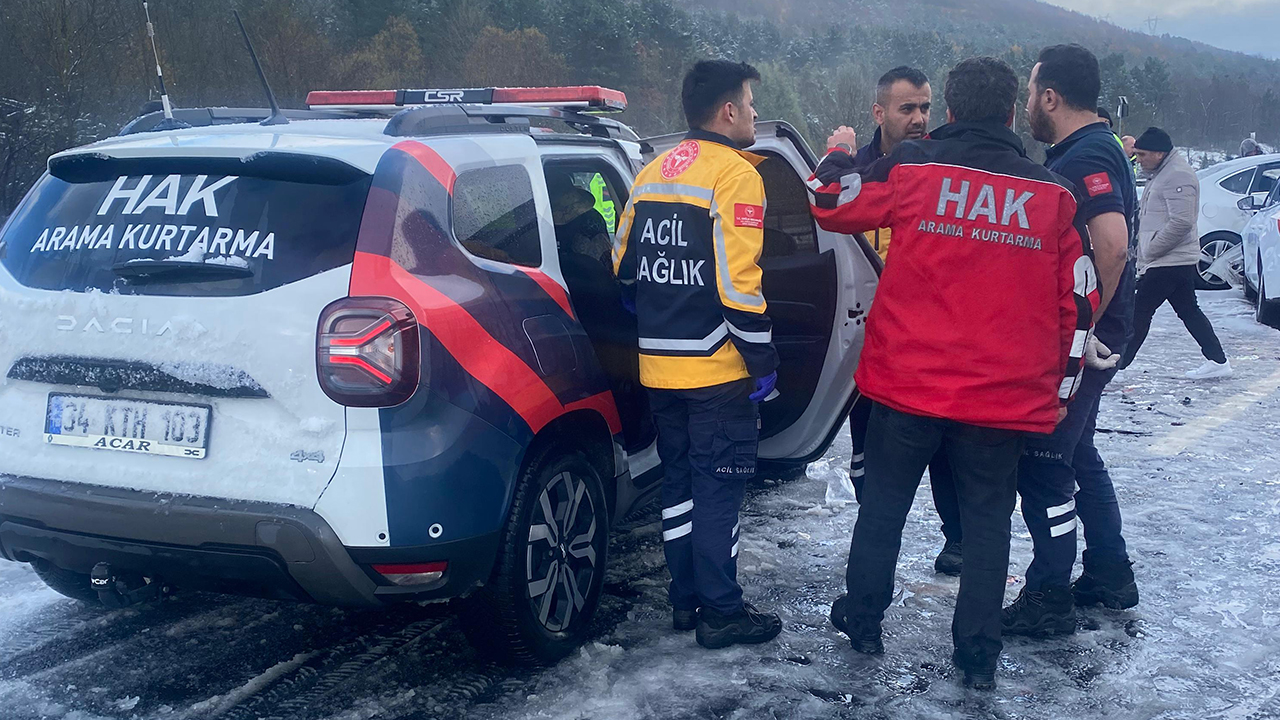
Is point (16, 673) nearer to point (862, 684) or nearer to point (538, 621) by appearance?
point (538, 621)

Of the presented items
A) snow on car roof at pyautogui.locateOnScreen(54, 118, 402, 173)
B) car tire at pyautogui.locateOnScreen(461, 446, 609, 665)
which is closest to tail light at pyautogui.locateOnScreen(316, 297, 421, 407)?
snow on car roof at pyautogui.locateOnScreen(54, 118, 402, 173)

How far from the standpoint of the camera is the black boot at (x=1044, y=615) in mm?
3600

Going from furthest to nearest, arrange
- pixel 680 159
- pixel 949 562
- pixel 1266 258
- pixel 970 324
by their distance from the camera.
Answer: pixel 1266 258 < pixel 949 562 < pixel 680 159 < pixel 970 324

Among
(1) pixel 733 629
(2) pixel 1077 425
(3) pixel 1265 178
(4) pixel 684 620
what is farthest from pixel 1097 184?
(3) pixel 1265 178

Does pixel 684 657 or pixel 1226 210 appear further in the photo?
pixel 1226 210

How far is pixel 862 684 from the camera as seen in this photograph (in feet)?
10.5

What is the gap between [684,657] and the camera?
11.1ft

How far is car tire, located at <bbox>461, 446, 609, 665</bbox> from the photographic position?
298 centimetres

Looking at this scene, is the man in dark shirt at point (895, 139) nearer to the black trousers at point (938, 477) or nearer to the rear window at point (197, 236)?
the black trousers at point (938, 477)

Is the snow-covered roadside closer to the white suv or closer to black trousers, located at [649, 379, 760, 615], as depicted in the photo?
black trousers, located at [649, 379, 760, 615]

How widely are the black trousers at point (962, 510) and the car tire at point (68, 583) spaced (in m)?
2.60

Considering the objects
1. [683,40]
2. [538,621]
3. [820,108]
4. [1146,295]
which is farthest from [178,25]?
[820,108]

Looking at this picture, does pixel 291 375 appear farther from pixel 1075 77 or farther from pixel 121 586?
pixel 1075 77

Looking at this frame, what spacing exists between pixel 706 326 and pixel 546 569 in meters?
0.95
